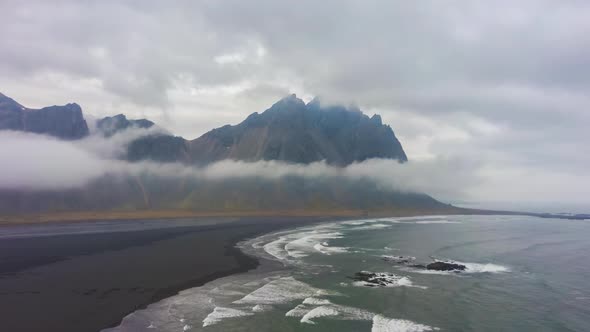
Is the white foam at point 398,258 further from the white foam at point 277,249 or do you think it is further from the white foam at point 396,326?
the white foam at point 396,326

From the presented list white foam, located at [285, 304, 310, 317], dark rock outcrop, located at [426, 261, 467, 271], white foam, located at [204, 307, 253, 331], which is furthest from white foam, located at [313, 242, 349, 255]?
white foam, located at [204, 307, 253, 331]

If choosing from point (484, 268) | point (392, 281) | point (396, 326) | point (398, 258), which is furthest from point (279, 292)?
point (484, 268)

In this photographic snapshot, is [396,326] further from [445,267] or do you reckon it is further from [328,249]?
[328,249]

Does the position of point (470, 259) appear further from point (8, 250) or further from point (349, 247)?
point (8, 250)

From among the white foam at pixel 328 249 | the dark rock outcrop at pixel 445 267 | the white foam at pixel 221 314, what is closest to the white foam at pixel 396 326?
the white foam at pixel 221 314

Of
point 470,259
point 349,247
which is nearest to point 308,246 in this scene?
point 349,247
